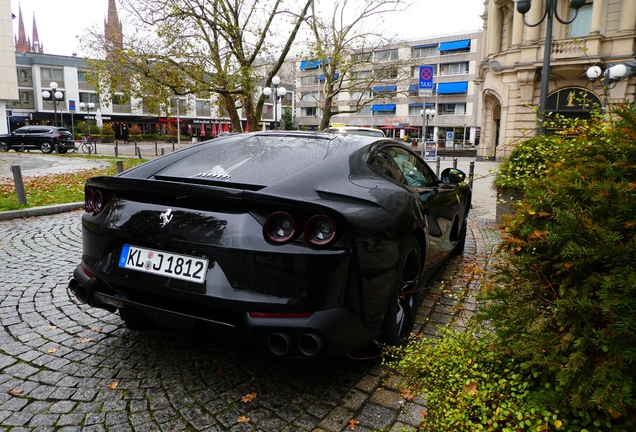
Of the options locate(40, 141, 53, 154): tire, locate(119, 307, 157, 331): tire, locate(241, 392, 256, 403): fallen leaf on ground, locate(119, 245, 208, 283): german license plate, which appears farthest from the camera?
locate(40, 141, 53, 154): tire

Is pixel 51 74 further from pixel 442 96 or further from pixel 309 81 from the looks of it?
pixel 442 96

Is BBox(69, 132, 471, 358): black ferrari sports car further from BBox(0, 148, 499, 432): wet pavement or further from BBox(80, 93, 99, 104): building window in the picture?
BBox(80, 93, 99, 104): building window

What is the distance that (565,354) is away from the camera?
2014mm

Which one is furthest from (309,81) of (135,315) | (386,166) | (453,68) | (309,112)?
(135,315)

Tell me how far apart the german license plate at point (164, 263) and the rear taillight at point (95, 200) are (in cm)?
43

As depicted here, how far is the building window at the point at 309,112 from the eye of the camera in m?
82.8

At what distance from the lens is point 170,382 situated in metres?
2.70

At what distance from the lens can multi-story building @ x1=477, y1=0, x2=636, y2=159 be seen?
2672cm

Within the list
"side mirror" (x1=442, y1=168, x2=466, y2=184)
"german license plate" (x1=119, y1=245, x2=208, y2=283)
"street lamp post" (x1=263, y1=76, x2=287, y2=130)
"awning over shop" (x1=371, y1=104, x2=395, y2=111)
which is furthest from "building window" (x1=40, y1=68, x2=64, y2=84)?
"german license plate" (x1=119, y1=245, x2=208, y2=283)

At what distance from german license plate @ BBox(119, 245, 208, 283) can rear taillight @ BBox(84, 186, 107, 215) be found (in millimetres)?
426

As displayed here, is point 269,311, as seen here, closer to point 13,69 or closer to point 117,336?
point 117,336

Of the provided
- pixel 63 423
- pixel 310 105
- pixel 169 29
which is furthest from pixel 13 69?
pixel 63 423

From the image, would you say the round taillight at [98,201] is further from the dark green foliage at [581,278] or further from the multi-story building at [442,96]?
the multi-story building at [442,96]

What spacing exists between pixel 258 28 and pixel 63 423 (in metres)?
19.2
